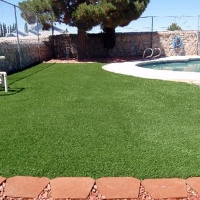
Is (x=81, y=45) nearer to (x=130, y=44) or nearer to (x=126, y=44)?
(x=126, y=44)

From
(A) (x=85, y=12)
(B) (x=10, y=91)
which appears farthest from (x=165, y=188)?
(A) (x=85, y=12)

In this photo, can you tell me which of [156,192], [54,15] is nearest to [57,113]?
[156,192]

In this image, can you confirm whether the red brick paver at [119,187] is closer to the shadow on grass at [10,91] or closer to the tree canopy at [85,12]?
the shadow on grass at [10,91]

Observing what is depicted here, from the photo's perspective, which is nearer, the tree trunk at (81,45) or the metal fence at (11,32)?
the metal fence at (11,32)

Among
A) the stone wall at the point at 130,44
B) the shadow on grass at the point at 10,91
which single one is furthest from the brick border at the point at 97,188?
the stone wall at the point at 130,44

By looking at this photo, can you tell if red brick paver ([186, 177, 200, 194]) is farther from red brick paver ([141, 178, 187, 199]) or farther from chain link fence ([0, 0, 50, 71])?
chain link fence ([0, 0, 50, 71])

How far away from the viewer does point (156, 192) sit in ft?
7.35

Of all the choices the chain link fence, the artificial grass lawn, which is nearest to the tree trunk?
the chain link fence

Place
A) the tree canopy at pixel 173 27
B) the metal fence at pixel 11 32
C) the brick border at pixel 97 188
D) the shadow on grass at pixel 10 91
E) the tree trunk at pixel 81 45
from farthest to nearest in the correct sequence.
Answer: the tree canopy at pixel 173 27, the tree trunk at pixel 81 45, the metal fence at pixel 11 32, the shadow on grass at pixel 10 91, the brick border at pixel 97 188

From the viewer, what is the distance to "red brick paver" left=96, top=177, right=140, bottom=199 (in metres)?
2.21

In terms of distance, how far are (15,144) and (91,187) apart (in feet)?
4.20

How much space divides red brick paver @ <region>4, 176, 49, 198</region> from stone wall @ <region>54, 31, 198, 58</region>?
614 inches

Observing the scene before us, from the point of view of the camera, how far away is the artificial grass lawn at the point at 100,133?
8.54 ft

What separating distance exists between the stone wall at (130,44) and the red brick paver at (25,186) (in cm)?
1559
